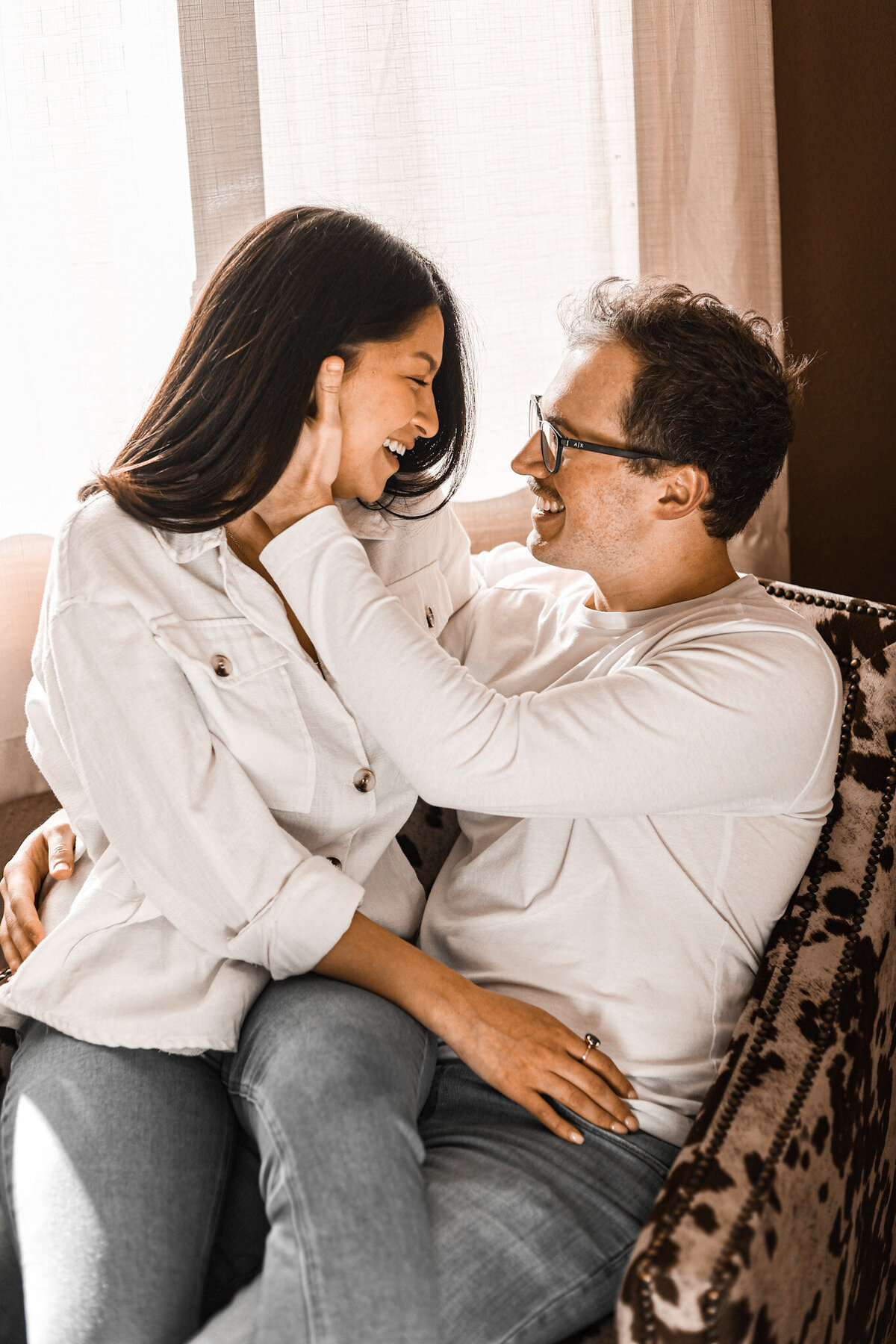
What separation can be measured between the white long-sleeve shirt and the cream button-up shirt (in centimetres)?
9

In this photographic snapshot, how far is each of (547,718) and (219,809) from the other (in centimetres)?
37

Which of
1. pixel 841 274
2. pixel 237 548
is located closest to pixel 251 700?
pixel 237 548

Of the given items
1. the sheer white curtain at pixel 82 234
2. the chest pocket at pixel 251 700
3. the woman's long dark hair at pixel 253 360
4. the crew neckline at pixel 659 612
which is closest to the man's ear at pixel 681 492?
the crew neckline at pixel 659 612

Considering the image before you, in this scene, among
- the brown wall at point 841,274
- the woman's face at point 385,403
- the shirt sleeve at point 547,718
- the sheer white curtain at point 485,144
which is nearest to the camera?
the shirt sleeve at point 547,718

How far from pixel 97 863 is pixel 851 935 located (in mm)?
879

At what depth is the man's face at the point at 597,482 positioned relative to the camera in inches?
56.8

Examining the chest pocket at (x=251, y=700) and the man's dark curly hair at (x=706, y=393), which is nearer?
the chest pocket at (x=251, y=700)

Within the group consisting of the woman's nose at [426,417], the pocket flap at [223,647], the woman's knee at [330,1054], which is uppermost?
the woman's nose at [426,417]

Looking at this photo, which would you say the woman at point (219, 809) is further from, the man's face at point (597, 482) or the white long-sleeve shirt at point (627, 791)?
the man's face at point (597, 482)

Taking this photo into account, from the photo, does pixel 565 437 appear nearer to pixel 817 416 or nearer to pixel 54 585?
pixel 54 585

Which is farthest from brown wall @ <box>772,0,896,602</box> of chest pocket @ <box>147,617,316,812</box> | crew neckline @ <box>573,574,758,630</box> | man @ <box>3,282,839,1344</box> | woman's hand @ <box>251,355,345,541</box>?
chest pocket @ <box>147,617,316,812</box>

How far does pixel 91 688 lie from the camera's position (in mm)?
1188

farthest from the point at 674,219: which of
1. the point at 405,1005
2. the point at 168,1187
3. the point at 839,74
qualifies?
the point at 168,1187

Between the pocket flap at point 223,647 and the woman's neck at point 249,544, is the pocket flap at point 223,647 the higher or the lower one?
the lower one
